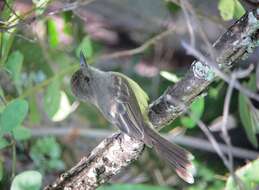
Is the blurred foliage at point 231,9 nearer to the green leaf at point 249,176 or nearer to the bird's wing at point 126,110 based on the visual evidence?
the bird's wing at point 126,110

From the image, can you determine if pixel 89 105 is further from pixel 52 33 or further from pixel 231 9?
pixel 231 9

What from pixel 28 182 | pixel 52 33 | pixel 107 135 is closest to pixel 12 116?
pixel 28 182

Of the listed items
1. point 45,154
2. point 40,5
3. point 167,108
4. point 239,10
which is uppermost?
point 40,5

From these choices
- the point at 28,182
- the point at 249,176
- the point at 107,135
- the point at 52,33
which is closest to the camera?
the point at 28,182

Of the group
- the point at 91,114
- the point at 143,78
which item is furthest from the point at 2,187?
the point at 143,78

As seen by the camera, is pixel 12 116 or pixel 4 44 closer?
pixel 12 116

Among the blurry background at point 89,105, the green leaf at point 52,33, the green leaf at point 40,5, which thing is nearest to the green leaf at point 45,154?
the blurry background at point 89,105

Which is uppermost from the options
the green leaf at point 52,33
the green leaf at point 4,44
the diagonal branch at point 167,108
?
the green leaf at point 4,44
